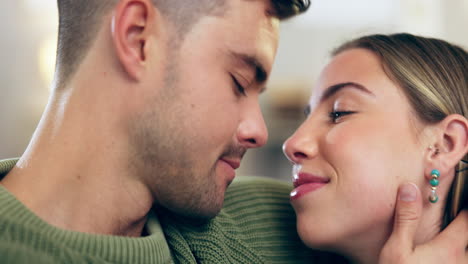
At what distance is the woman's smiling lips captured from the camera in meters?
1.11

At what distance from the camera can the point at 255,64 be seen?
3.52 ft

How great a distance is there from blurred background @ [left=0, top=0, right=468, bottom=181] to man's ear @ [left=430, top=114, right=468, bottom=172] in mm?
1698

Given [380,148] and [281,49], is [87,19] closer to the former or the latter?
[380,148]

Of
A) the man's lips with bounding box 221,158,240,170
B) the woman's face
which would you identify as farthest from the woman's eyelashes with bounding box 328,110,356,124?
the man's lips with bounding box 221,158,240,170

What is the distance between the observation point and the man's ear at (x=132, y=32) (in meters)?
0.97

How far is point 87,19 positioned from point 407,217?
0.83 meters

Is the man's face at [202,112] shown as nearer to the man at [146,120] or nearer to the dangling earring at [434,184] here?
the man at [146,120]

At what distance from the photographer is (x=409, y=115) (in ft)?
3.58

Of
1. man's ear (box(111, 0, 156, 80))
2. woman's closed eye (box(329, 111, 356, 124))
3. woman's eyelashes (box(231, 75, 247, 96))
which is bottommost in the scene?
woman's closed eye (box(329, 111, 356, 124))

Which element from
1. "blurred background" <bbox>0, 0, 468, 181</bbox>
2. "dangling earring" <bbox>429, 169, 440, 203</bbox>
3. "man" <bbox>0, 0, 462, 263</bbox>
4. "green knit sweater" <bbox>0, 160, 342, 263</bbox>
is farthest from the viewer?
"blurred background" <bbox>0, 0, 468, 181</bbox>

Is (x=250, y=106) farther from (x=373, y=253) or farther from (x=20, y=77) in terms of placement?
(x=20, y=77)

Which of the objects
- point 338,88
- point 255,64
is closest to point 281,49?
point 338,88

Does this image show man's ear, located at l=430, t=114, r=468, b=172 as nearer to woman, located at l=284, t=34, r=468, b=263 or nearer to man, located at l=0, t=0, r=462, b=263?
woman, located at l=284, t=34, r=468, b=263

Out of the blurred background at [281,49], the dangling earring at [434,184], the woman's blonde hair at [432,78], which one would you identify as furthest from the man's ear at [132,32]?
the blurred background at [281,49]
